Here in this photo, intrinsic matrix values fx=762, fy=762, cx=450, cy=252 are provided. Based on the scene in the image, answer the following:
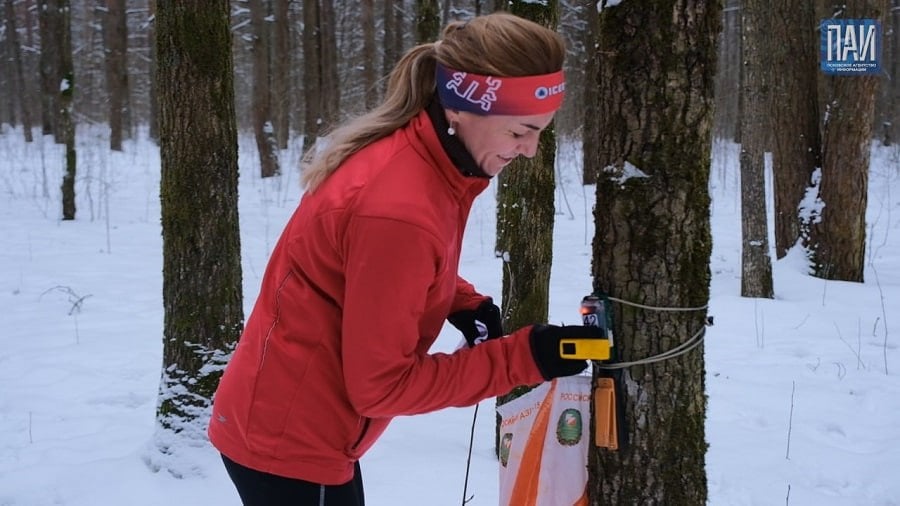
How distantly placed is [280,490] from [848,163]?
6.89 meters

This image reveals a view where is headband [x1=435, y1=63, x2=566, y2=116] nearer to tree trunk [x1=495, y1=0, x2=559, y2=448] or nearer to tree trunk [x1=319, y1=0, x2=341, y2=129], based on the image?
tree trunk [x1=495, y1=0, x2=559, y2=448]

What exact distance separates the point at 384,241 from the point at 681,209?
811 millimetres

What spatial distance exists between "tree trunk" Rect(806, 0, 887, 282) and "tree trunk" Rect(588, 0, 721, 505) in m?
5.96

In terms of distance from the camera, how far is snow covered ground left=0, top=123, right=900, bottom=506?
3.50 meters

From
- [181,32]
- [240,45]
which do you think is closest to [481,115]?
[181,32]

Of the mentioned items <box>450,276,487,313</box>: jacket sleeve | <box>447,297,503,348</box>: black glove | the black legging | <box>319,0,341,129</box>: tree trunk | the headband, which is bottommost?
the black legging

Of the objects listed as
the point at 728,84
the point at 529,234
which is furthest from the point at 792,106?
the point at 728,84

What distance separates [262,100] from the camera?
582 inches

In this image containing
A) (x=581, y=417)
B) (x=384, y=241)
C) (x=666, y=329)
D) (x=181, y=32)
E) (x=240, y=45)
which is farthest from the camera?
(x=240, y=45)

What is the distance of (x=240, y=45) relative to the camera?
27344 mm

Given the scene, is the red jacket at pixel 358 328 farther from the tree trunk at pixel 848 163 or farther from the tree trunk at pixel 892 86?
the tree trunk at pixel 892 86

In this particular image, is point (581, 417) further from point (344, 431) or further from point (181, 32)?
point (181, 32)

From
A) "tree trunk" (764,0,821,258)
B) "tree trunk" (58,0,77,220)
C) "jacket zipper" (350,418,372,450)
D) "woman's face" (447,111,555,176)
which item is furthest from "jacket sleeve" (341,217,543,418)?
"tree trunk" (58,0,77,220)

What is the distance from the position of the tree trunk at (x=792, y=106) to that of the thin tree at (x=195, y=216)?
579cm
